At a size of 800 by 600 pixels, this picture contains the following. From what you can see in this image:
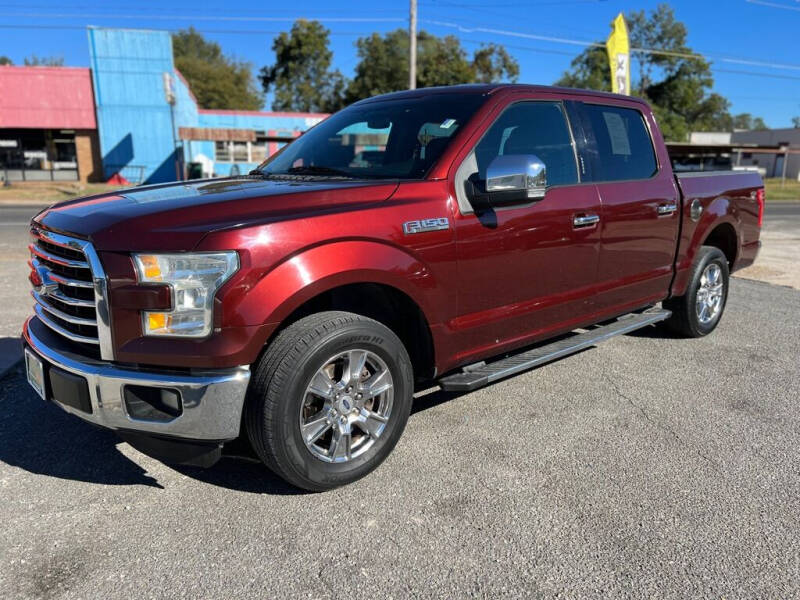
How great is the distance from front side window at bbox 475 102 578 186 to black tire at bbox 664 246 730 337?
1.96m

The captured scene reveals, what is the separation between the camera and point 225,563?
2.49 meters

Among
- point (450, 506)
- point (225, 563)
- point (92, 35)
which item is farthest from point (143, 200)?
point (92, 35)

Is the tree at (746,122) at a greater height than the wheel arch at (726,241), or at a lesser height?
greater

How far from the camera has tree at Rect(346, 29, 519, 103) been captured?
5244 centimetres

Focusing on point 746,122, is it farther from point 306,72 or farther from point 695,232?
point 695,232

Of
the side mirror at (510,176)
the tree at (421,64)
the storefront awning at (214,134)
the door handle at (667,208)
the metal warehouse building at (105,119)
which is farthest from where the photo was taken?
the tree at (421,64)

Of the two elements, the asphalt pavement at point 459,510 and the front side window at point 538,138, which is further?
the front side window at point 538,138

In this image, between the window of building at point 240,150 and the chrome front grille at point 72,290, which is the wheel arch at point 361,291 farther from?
Result: the window of building at point 240,150

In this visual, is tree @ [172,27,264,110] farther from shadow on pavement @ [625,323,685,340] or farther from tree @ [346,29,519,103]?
shadow on pavement @ [625,323,685,340]

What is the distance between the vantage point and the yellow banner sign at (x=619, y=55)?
17344 millimetres

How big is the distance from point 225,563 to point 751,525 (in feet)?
7.38

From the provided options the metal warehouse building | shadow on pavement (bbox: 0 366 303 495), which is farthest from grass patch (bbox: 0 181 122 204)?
shadow on pavement (bbox: 0 366 303 495)

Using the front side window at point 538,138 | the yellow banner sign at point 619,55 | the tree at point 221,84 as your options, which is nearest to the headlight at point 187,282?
the front side window at point 538,138

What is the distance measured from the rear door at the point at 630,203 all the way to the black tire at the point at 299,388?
198 centimetres
